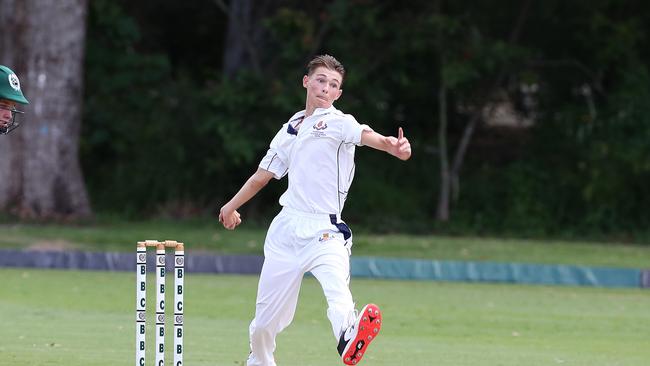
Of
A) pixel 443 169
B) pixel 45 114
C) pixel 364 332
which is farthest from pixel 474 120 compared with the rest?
pixel 364 332

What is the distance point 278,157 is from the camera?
6.14 m

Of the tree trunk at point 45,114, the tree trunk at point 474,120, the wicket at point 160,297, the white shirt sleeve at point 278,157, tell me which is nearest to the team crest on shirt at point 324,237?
the white shirt sleeve at point 278,157

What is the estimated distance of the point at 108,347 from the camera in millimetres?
7871

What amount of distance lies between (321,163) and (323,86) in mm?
365

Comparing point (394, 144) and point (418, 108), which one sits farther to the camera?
point (418, 108)

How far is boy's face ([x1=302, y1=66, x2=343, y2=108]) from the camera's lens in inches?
235

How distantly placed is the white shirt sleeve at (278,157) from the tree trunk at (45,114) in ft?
36.7

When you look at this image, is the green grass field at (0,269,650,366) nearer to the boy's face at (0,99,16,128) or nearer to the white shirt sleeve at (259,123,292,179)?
the white shirt sleeve at (259,123,292,179)

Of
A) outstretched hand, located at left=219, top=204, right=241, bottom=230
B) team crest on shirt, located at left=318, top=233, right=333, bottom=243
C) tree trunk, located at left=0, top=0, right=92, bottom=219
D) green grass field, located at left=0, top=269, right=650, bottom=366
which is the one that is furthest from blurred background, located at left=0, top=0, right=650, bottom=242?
team crest on shirt, located at left=318, top=233, right=333, bottom=243

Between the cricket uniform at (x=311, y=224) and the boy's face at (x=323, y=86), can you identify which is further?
the boy's face at (x=323, y=86)

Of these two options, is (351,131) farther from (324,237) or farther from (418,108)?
(418,108)

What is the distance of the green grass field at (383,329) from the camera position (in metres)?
7.67

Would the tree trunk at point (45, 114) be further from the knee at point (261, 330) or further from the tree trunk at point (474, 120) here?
the knee at point (261, 330)

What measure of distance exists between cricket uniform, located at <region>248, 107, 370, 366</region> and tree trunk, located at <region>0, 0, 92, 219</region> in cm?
1139
